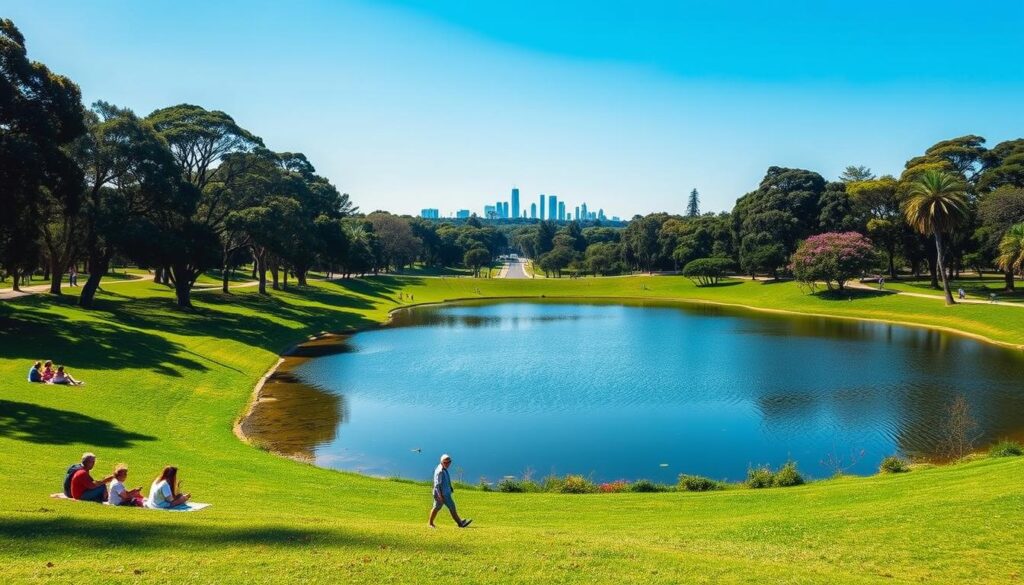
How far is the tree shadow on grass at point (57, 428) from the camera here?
19.8 meters

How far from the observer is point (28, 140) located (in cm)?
3156

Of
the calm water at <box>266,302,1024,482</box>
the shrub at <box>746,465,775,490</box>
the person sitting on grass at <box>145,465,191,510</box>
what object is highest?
the person sitting on grass at <box>145,465,191,510</box>

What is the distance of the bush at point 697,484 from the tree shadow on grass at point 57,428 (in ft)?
59.8

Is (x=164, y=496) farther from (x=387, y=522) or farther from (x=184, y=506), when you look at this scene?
(x=387, y=522)

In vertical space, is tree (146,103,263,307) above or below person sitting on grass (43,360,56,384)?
above

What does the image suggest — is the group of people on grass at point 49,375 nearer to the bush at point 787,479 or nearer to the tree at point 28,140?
the tree at point 28,140

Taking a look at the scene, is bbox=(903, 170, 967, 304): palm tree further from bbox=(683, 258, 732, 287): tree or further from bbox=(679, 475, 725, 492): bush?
bbox=(679, 475, 725, 492): bush

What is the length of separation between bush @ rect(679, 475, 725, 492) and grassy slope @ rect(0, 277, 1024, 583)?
2.13 metres

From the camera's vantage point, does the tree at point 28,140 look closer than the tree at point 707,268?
Yes

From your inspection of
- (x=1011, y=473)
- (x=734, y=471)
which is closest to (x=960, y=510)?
(x=1011, y=473)

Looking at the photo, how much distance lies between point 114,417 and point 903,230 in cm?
9257

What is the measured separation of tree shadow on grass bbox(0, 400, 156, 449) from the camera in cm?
1983

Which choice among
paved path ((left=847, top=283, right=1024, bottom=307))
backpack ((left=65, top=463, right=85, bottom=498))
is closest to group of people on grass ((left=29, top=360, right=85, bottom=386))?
backpack ((left=65, top=463, right=85, bottom=498))

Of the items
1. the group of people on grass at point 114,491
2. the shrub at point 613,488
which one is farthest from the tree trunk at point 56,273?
the shrub at point 613,488
